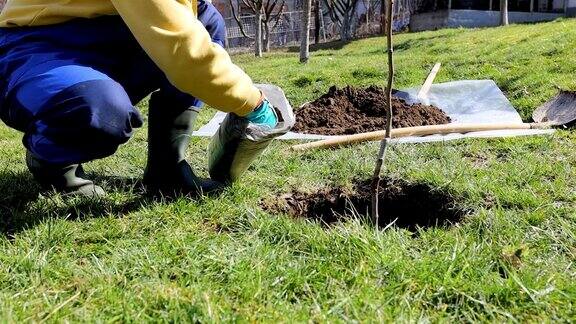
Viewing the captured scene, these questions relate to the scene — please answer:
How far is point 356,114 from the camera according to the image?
4.64 metres

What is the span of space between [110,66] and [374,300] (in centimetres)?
150

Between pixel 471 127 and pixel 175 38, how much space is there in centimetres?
259

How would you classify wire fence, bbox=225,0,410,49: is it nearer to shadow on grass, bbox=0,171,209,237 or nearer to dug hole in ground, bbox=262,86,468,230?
dug hole in ground, bbox=262,86,468,230

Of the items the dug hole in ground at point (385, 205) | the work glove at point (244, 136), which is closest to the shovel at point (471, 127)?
the dug hole in ground at point (385, 205)

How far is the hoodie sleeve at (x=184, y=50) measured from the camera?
1.90 m

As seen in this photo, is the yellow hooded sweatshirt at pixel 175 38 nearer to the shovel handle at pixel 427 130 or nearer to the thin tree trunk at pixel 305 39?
the shovel handle at pixel 427 130

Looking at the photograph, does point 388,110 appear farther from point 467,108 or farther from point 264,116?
point 467,108

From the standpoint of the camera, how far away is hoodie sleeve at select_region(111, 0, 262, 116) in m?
1.90

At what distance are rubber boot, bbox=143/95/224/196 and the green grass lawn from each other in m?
0.14

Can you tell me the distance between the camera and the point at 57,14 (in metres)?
2.19

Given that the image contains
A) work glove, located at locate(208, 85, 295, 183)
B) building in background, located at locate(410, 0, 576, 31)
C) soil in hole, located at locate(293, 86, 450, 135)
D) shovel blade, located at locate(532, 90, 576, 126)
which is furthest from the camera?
building in background, located at locate(410, 0, 576, 31)

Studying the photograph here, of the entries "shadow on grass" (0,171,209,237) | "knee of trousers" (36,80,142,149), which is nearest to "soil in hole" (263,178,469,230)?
"shadow on grass" (0,171,209,237)

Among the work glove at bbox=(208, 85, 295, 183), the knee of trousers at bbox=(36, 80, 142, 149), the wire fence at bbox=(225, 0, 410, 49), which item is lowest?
the wire fence at bbox=(225, 0, 410, 49)

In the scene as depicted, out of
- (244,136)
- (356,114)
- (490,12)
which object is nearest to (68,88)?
(244,136)
